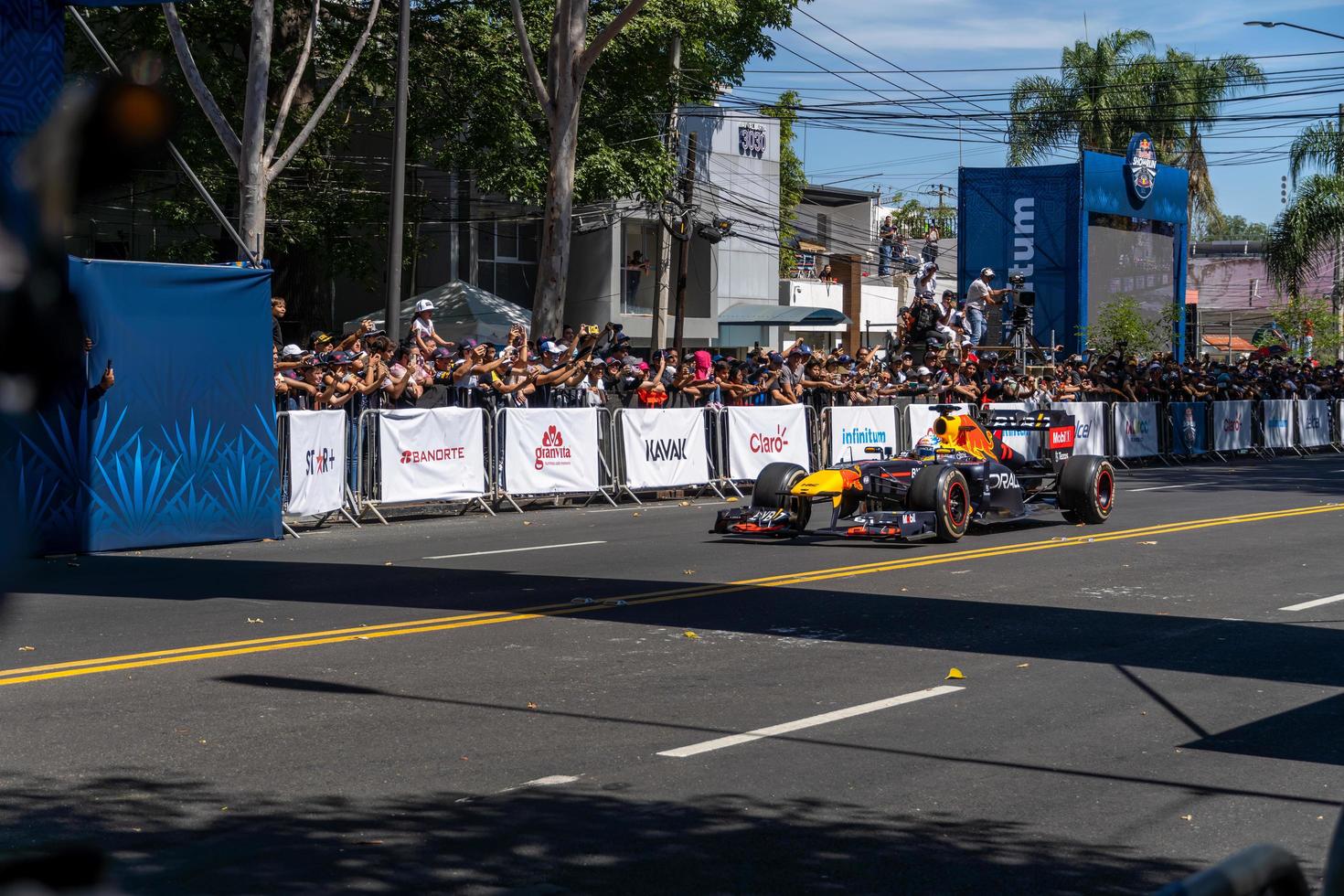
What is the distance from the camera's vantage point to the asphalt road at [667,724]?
5.25m

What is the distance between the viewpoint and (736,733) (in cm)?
713

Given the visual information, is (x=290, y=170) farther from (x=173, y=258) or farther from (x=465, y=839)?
(x=465, y=839)

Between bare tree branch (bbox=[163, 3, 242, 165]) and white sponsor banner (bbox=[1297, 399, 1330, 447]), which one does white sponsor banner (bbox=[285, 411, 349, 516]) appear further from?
white sponsor banner (bbox=[1297, 399, 1330, 447])

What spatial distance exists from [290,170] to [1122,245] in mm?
24210

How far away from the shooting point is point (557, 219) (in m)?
24.6

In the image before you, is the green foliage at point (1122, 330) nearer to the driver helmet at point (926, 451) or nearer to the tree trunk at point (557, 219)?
the tree trunk at point (557, 219)

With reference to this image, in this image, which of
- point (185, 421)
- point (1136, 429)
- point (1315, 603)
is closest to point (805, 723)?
point (1315, 603)

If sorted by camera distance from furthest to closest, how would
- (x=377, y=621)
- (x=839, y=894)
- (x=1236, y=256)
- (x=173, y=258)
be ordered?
(x=1236, y=256) < (x=173, y=258) < (x=377, y=621) < (x=839, y=894)

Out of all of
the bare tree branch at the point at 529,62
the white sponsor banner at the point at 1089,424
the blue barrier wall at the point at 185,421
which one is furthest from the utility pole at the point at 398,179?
the white sponsor banner at the point at 1089,424

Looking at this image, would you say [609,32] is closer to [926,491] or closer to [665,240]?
[926,491]

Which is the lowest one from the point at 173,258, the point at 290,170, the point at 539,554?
the point at 539,554

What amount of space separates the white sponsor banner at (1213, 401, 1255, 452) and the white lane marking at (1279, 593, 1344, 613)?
23610mm

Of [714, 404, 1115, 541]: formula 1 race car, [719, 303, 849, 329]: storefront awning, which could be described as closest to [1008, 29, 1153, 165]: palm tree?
[719, 303, 849, 329]: storefront awning

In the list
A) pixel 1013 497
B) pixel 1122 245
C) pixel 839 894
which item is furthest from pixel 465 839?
pixel 1122 245
